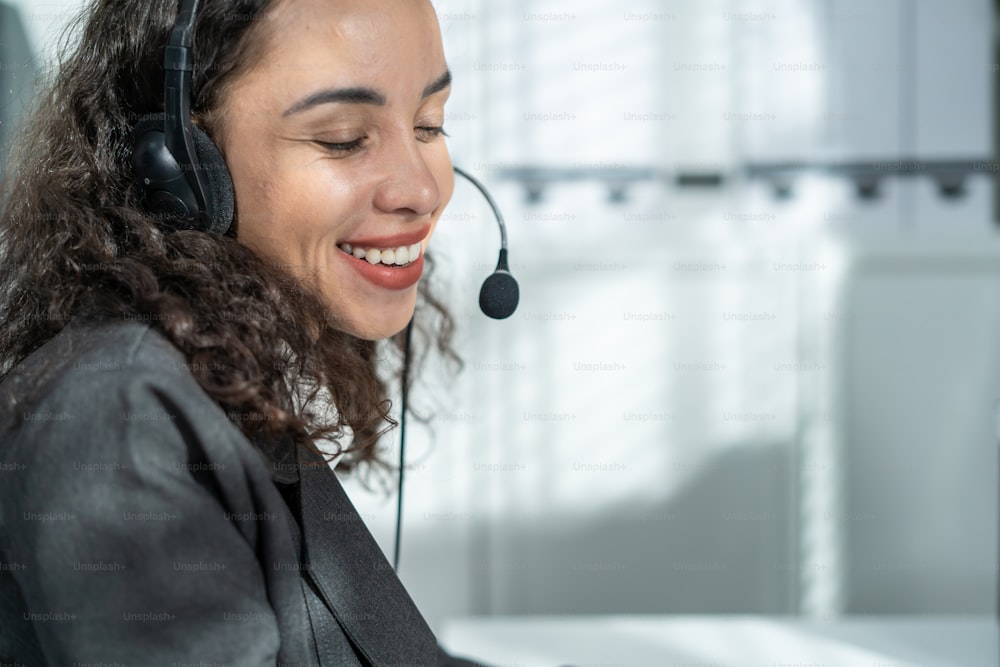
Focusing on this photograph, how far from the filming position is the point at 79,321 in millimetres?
645

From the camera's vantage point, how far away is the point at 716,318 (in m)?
1.64

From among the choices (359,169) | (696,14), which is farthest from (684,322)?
(359,169)

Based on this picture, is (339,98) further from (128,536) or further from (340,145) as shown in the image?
(128,536)

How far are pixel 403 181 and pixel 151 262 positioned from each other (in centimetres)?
21

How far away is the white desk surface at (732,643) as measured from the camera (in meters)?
0.96

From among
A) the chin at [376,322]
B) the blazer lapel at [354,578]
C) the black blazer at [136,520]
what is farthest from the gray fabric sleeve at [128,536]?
the chin at [376,322]

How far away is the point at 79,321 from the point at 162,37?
0.25 metres

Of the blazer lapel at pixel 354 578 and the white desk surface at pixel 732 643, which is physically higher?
the blazer lapel at pixel 354 578

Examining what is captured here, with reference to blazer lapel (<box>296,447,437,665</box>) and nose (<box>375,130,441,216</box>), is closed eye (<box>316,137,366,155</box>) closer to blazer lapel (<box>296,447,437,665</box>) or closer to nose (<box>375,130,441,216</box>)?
nose (<box>375,130,441,216</box>)

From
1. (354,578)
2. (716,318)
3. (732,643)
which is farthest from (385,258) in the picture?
(716,318)

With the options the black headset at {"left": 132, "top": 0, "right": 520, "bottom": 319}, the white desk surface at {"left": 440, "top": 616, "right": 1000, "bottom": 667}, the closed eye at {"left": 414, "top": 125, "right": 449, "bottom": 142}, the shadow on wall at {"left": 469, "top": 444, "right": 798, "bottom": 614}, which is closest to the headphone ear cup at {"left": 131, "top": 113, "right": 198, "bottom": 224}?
the black headset at {"left": 132, "top": 0, "right": 520, "bottom": 319}

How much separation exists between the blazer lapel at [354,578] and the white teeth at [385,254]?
175mm

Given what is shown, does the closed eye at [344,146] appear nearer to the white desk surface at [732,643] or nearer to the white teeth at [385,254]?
the white teeth at [385,254]

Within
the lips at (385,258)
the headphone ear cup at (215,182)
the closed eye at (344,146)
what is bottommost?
the lips at (385,258)
